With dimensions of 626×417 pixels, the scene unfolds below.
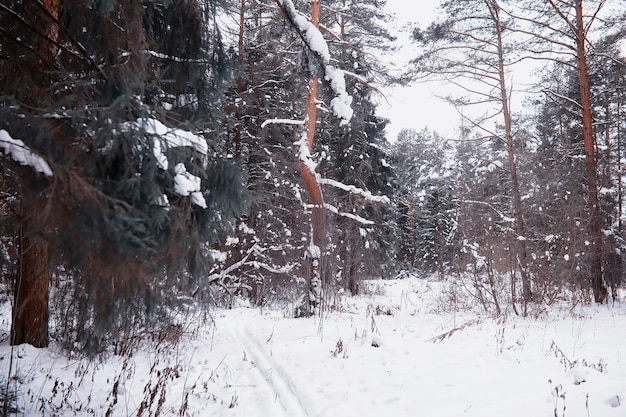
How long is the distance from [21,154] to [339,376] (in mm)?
4087

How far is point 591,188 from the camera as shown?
34.1 ft

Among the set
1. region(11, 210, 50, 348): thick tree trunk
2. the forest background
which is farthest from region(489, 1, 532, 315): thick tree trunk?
region(11, 210, 50, 348): thick tree trunk

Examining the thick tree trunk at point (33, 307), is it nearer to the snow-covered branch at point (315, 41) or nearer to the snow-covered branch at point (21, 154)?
the snow-covered branch at point (21, 154)

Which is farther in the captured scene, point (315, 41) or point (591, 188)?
point (591, 188)

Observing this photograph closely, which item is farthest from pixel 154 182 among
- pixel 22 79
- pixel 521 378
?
pixel 521 378

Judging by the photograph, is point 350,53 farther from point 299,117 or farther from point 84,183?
point 84,183

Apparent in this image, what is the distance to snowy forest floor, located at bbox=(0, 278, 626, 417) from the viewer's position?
354cm

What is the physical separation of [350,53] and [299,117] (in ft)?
17.0

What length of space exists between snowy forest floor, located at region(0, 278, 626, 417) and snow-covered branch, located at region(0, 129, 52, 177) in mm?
1780

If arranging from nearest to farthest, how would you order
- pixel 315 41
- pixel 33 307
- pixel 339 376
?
pixel 33 307 < pixel 339 376 < pixel 315 41

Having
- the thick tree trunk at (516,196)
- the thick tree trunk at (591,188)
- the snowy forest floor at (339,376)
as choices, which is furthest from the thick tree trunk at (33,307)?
the thick tree trunk at (591,188)

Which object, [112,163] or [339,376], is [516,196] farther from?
[112,163]

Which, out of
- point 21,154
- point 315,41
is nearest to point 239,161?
point 315,41

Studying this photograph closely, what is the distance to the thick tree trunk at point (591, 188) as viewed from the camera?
10.0 metres
